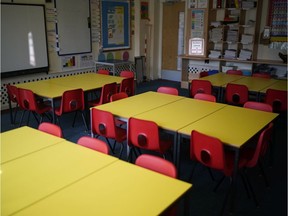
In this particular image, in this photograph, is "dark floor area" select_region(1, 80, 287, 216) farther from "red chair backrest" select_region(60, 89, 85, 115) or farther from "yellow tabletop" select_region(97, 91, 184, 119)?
"red chair backrest" select_region(60, 89, 85, 115)

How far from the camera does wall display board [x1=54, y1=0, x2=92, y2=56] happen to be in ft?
20.3

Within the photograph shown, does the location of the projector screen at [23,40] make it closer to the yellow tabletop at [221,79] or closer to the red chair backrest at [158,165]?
the yellow tabletop at [221,79]

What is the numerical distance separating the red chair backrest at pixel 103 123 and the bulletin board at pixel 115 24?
172 inches

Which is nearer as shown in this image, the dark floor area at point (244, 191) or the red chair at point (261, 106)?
the dark floor area at point (244, 191)

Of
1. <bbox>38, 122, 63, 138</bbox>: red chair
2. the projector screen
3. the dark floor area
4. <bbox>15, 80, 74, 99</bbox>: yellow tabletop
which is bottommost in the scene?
the dark floor area

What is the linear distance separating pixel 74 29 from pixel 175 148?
4581mm

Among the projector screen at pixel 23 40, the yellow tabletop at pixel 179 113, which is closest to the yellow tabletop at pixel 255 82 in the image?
the yellow tabletop at pixel 179 113

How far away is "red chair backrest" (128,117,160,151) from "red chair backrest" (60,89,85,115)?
4.93ft

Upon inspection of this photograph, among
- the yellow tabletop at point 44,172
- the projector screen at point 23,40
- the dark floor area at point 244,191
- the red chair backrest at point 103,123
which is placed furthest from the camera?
the projector screen at point 23,40

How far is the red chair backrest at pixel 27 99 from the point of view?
→ 415cm

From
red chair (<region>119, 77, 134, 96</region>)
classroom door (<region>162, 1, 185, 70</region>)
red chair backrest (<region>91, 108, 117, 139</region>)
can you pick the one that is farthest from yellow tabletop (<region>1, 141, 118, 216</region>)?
classroom door (<region>162, 1, 185, 70</region>)

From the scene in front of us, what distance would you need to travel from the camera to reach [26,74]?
5.82 m

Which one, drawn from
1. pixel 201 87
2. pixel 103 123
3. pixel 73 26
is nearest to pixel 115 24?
pixel 73 26

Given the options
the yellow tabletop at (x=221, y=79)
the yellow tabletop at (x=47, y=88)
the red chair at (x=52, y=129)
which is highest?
the yellow tabletop at (x=221, y=79)
